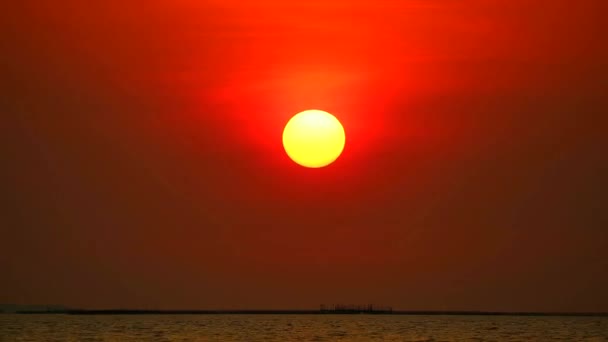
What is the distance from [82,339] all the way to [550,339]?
68.0 metres

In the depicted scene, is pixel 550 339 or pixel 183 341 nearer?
pixel 183 341

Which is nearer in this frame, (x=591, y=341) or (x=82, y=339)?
(x=82, y=339)

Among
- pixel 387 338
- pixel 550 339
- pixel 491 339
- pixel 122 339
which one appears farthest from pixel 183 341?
pixel 550 339

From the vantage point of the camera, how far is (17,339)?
448 feet

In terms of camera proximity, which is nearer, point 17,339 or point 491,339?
point 17,339

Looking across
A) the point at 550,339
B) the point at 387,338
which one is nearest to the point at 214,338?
the point at 387,338

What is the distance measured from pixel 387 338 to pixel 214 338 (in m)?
25.4

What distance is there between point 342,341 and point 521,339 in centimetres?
3048

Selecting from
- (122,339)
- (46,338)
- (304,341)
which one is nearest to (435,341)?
(304,341)

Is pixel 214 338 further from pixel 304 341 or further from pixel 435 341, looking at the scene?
pixel 435 341

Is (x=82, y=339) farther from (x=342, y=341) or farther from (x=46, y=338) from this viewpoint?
(x=342, y=341)

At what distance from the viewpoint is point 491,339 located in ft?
486

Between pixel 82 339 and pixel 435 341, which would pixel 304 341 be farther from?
pixel 82 339

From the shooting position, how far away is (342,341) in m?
134
